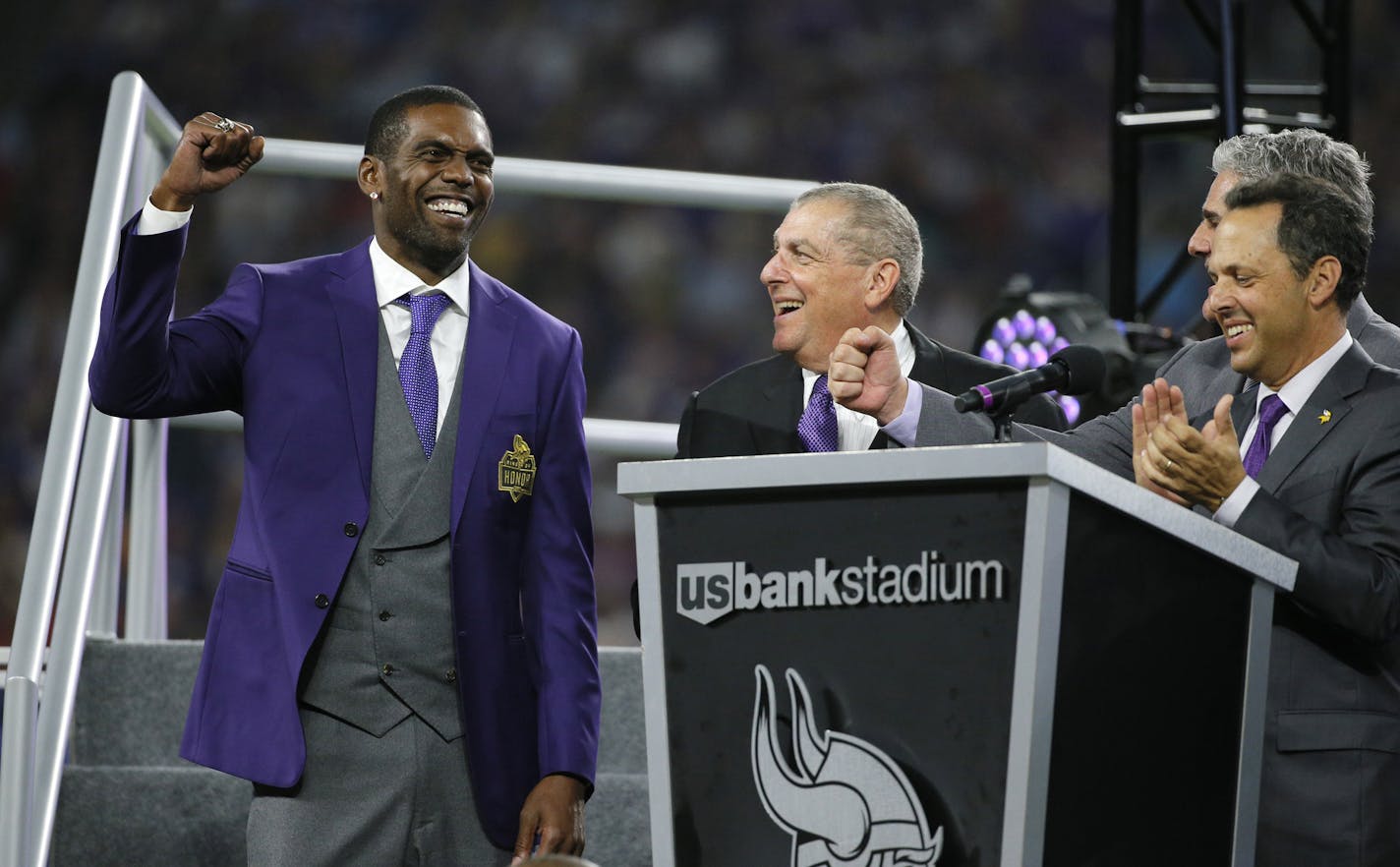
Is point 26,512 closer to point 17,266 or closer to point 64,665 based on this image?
point 17,266

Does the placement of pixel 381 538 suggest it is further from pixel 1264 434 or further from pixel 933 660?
pixel 1264 434

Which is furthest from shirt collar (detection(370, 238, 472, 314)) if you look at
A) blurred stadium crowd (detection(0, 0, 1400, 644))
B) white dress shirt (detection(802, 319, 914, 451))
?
blurred stadium crowd (detection(0, 0, 1400, 644))

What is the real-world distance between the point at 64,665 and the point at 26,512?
176 inches

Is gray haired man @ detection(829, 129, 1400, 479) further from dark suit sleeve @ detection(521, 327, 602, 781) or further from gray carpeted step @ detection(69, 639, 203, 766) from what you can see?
gray carpeted step @ detection(69, 639, 203, 766)

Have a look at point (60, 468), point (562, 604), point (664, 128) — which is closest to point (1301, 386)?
point (562, 604)

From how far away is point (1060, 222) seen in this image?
7.70 m

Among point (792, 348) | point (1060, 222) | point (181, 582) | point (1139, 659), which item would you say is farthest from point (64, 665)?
point (1060, 222)

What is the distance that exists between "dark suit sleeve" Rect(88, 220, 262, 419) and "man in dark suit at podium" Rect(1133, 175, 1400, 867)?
1164mm

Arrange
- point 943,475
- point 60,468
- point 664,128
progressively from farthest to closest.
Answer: point 664,128 → point 60,468 → point 943,475

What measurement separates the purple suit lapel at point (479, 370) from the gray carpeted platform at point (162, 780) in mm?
840

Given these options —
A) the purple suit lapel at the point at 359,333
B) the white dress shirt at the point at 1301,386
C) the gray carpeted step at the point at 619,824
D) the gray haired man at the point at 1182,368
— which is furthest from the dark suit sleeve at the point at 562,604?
the white dress shirt at the point at 1301,386

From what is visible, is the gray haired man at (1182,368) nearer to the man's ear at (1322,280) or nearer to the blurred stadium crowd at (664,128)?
the man's ear at (1322,280)

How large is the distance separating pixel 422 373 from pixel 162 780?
0.94m

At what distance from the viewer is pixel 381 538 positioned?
217cm
